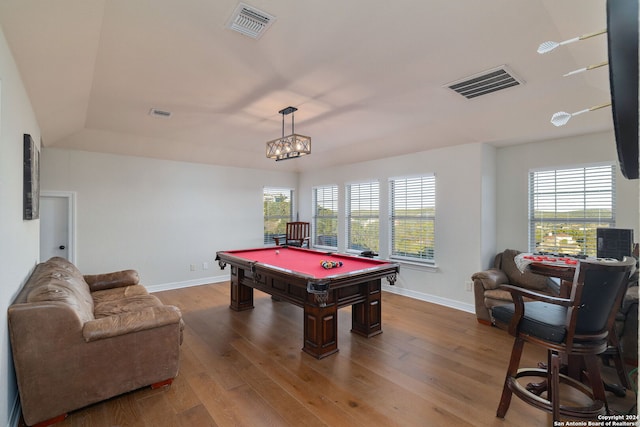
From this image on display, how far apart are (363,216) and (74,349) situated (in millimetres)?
4858

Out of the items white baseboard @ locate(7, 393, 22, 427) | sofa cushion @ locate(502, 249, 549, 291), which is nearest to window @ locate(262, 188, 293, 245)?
sofa cushion @ locate(502, 249, 549, 291)

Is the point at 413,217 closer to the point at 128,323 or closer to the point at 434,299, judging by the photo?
the point at 434,299

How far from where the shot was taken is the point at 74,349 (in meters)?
2.17

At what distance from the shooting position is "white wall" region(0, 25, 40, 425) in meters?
1.80

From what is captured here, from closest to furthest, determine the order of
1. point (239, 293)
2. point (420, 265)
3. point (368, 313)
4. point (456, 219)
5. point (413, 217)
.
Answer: point (368, 313)
point (239, 293)
point (456, 219)
point (420, 265)
point (413, 217)

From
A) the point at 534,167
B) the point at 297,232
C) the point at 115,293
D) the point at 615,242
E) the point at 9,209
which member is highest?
the point at 534,167

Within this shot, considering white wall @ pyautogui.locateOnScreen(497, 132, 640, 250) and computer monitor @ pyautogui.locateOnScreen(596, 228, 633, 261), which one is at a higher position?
white wall @ pyautogui.locateOnScreen(497, 132, 640, 250)

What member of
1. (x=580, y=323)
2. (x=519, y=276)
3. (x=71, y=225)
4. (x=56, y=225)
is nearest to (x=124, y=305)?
(x=71, y=225)

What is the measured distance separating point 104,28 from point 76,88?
3.84 ft

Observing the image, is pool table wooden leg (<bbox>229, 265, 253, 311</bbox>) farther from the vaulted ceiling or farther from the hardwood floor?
the vaulted ceiling

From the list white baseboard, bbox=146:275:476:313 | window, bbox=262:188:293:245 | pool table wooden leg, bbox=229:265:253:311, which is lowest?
white baseboard, bbox=146:275:476:313

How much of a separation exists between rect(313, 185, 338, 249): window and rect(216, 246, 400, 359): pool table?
242cm

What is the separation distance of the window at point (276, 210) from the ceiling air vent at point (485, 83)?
4.85 meters

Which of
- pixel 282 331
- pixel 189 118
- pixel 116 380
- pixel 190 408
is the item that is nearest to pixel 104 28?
pixel 189 118
